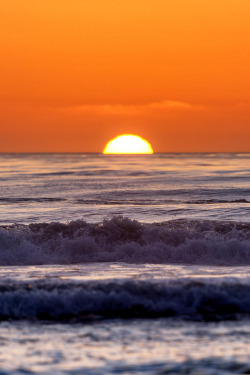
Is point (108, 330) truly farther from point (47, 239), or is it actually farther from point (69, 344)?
point (47, 239)

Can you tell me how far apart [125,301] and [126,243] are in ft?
21.0

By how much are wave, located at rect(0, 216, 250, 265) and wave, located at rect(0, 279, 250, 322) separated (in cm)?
459

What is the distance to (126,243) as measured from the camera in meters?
15.2

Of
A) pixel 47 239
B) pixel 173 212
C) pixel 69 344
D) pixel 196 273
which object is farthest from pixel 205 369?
pixel 173 212

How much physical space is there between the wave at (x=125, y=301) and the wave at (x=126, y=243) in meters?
4.59

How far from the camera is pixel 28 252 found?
14.6 m

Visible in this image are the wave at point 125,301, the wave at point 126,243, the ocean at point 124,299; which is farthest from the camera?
the wave at point 126,243

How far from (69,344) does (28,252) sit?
7.88 m

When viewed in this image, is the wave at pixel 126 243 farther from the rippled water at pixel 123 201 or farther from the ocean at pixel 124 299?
the rippled water at pixel 123 201

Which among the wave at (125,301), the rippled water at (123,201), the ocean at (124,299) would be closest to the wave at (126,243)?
the ocean at (124,299)

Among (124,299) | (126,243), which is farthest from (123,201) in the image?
(124,299)

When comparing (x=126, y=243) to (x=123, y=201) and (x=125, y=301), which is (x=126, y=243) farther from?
(x=123, y=201)

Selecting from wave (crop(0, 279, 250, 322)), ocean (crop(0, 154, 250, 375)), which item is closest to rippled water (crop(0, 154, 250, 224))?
ocean (crop(0, 154, 250, 375))

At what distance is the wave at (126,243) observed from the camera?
14211 mm
